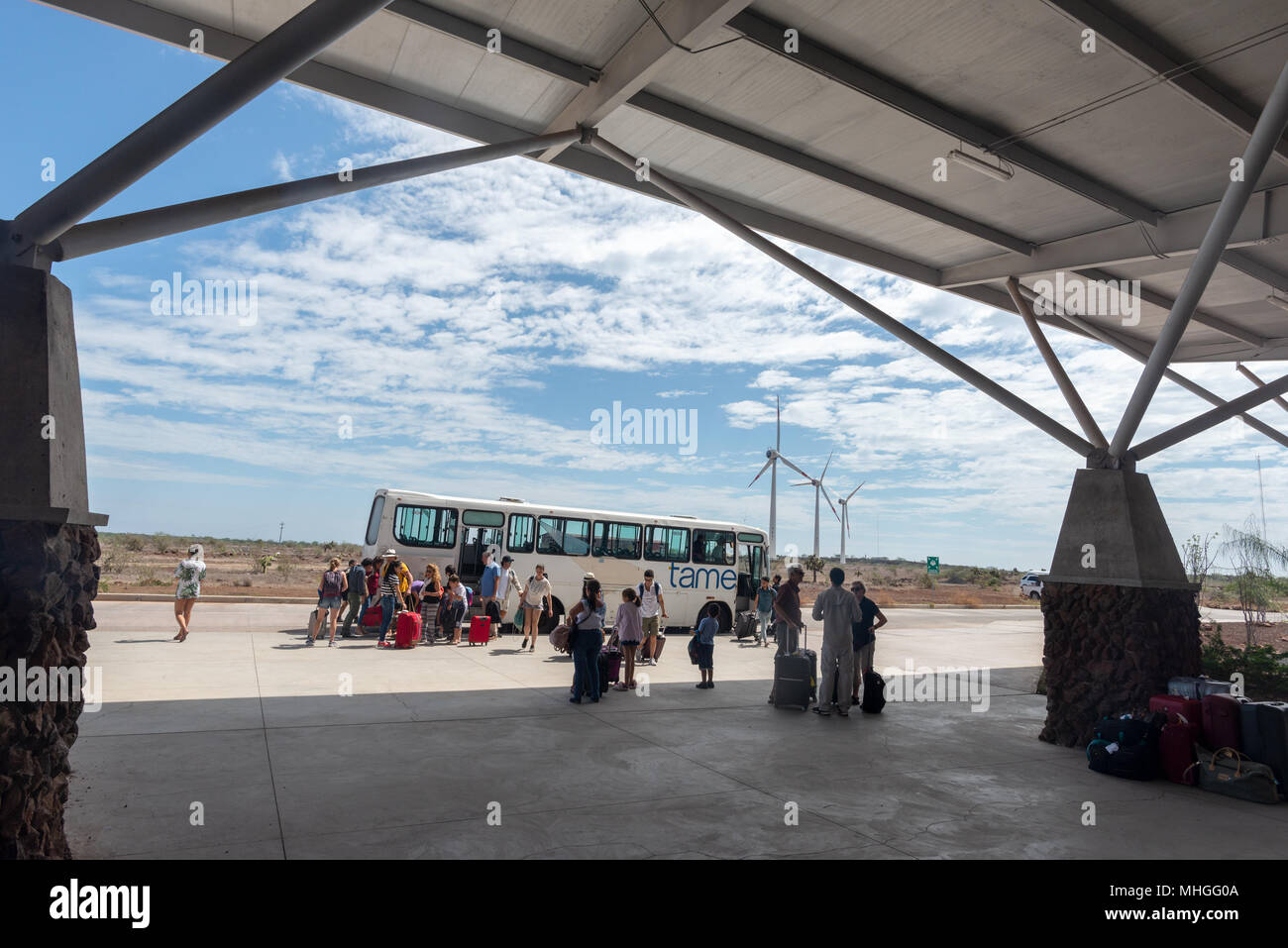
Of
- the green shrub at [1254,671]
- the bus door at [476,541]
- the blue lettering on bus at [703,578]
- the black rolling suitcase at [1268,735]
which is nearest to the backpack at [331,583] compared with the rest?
the bus door at [476,541]

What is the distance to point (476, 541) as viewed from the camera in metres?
17.7

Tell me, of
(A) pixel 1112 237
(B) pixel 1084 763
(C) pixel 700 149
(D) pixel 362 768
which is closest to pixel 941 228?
(A) pixel 1112 237

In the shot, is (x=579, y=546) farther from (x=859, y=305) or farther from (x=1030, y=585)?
(x=1030, y=585)

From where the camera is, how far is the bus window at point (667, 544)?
64.3ft

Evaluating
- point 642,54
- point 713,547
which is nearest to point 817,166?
point 642,54

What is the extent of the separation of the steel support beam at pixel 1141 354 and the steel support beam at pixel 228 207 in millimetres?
10340

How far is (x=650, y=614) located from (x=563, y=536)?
18.3 feet

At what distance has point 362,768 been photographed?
642 cm

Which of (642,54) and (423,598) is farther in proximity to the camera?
(423,598)

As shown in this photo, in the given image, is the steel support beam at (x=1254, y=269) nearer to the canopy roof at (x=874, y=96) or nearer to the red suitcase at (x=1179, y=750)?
the canopy roof at (x=874, y=96)

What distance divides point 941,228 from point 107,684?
13234 millimetres

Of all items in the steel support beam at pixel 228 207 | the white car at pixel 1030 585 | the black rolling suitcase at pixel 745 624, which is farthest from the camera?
the white car at pixel 1030 585

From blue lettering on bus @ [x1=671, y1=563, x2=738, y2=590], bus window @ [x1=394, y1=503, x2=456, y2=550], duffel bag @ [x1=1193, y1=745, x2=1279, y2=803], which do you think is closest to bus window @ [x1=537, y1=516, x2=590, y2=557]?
bus window @ [x1=394, y1=503, x2=456, y2=550]
